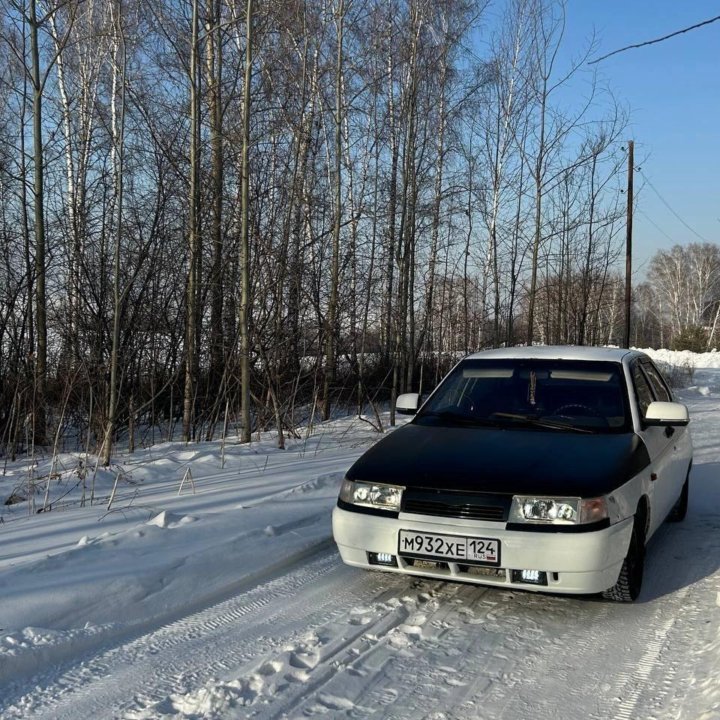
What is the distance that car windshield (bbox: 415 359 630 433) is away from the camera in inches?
194

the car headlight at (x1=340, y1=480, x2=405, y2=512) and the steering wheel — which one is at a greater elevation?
the steering wheel

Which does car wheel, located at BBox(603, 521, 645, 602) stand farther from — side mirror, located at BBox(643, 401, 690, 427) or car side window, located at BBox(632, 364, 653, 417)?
car side window, located at BBox(632, 364, 653, 417)

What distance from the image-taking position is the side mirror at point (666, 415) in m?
4.85

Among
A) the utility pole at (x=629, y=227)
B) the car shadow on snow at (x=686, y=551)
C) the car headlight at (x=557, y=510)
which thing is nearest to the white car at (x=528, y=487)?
the car headlight at (x=557, y=510)

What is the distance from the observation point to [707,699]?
9.56ft

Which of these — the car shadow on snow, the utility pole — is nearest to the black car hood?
the car shadow on snow

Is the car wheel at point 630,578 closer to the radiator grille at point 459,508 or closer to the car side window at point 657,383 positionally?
the radiator grille at point 459,508

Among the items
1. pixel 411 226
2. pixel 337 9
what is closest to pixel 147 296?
pixel 411 226

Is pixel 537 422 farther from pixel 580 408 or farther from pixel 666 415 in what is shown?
pixel 666 415

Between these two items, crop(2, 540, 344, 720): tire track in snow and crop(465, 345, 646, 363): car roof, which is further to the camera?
crop(465, 345, 646, 363): car roof

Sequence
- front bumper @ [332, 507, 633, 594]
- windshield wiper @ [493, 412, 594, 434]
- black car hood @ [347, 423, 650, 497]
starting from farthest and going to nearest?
windshield wiper @ [493, 412, 594, 434], black car hood @ [347, 423, 650, 497], front bumper @ [332, 507, 633, 594]

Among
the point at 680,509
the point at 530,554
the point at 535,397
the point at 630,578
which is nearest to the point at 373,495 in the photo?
the point at 530,554

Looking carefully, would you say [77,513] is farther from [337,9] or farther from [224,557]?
[337,9]

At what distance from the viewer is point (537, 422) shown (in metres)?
4.91
